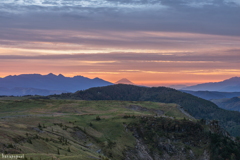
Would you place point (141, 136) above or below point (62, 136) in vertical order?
below

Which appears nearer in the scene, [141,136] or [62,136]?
[62,136]

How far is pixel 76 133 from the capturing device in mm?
50844

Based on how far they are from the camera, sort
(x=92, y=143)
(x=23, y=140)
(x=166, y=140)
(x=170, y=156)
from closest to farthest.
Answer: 1. (x=23, y=140)
2. (x=92, y=143)
3. (x=170, y=156)
4. (x=166, y=140)

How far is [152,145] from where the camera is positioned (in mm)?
60938

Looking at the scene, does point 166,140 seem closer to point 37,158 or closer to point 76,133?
point 76,133

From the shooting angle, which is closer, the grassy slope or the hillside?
the grassy slope

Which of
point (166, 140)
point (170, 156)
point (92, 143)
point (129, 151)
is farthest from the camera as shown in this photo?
point (166, 140)

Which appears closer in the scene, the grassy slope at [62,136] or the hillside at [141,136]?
the grassy slope at [62,136]

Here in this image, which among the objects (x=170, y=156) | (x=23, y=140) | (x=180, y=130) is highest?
(x=23, y=140)

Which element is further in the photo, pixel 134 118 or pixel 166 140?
pixel 134 118

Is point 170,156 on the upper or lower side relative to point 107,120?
lower

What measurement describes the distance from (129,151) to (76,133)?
12.8 meters

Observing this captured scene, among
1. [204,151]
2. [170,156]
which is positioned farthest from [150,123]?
[204,151]

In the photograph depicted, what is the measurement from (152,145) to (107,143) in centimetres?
1533
